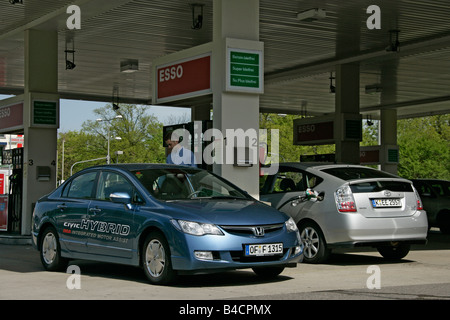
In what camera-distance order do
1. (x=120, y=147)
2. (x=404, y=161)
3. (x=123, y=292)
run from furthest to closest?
(x=120, y=147)
(x=404, y=161)
(x=123, y=292)

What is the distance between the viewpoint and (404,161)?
61.3 metres

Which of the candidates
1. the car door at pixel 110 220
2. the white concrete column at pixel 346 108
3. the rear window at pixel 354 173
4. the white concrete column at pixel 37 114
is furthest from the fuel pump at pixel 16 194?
the white concrete column at pixel 346 108

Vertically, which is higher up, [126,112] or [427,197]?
[126,112]

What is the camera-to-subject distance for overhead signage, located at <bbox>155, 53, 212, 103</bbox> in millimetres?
12820

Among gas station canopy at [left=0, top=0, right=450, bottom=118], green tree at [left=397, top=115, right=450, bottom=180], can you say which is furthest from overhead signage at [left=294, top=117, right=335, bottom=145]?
green tree at [left=397, top=115, right=450, bottom=180]

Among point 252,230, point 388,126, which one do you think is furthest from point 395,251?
point 388,126

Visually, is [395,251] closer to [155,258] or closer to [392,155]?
[155,258]

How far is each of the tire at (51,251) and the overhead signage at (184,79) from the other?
3.49m

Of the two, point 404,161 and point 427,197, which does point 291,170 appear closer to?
point 427,197

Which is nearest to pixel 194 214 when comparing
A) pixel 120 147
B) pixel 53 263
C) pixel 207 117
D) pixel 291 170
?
pixel 53 263

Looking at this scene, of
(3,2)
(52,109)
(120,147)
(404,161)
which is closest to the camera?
(3,2)

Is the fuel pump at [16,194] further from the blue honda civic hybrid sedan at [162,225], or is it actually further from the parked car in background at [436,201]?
the parked car in background at [436,201]

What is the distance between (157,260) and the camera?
880 cm

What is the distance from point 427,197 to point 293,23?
7.70m
